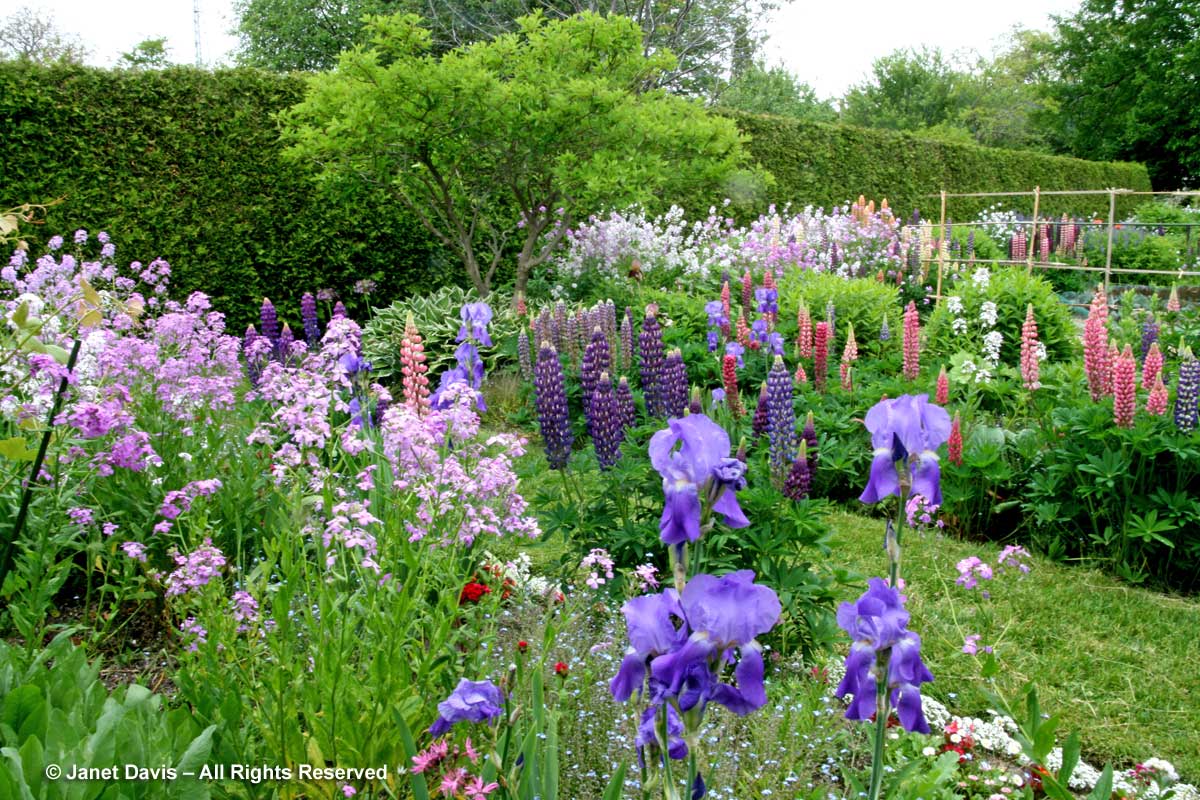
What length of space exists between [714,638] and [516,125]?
7.00 m

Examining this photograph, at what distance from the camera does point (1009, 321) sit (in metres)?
6.83

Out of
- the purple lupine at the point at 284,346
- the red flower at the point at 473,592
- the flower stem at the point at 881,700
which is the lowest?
the red flower at the point at 473,592

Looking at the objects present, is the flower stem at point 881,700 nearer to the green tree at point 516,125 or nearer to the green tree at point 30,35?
the green tree at point 516,125

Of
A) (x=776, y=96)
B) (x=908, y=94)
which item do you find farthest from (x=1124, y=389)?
(x=908, y=94)

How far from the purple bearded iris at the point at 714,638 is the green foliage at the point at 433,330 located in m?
6.06

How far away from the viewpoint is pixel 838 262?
8.98 m

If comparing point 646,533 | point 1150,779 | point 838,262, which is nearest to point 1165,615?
point 1150,779

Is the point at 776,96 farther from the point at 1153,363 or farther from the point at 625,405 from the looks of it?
the point at 625,405

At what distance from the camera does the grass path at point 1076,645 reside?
8.80 feet

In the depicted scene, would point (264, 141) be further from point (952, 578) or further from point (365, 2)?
point (365, 2)

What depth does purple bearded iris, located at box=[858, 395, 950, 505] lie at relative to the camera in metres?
1.14

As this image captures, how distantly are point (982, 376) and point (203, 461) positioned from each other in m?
4.13

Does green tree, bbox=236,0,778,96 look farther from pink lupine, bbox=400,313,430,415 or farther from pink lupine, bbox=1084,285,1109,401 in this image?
pink lupine, bbox=400,313,430,415

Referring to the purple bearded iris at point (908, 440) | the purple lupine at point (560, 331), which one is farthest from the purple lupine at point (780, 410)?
the purple lupine at point (560, 331)
